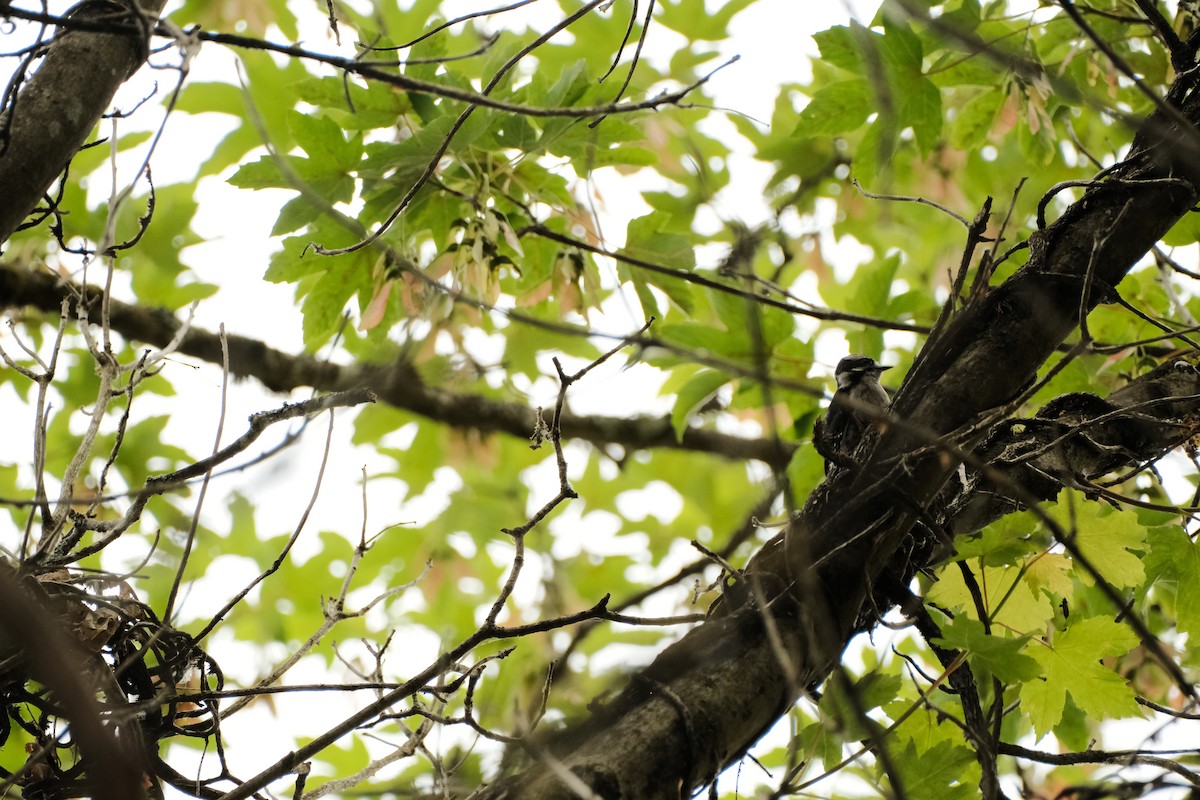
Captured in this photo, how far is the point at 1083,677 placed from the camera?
1849 millimetres

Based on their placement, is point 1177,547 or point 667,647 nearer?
point 667,647

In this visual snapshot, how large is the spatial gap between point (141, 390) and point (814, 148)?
11.0 feet

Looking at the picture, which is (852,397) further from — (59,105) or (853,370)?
(59,105)

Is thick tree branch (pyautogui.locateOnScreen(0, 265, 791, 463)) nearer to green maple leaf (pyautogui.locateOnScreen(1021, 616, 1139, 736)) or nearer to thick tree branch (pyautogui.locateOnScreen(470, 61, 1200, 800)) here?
green maple leaf (pyautogui.locateOnScreen(1021, 616, 1139, 736))

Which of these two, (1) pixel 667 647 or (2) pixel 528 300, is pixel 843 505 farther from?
(2) pixel 528 300

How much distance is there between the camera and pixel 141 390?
430cm

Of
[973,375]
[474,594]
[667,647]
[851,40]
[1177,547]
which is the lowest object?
[1177,547]

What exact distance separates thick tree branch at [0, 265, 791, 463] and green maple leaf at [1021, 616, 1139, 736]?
52.5 inches

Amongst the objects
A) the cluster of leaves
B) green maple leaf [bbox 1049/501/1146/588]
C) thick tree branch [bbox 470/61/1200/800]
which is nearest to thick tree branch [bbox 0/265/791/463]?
the cluster of leaves

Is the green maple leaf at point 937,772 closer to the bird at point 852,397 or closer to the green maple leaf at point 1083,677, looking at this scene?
the green maple leaf at point 1083,677

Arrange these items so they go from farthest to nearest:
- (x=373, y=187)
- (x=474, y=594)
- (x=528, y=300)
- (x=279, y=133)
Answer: (x=474, y=594) → (x=279, y=133) → (x=528, y=300) → (x=373, y=187)

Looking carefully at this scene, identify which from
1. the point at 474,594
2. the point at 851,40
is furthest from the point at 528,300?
the point at 474,594

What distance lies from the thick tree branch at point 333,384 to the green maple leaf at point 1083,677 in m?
1.33

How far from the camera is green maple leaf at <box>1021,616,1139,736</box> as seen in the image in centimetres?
181
